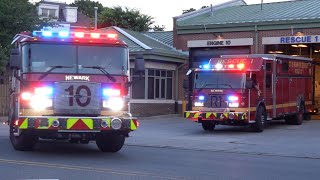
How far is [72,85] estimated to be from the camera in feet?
40.2

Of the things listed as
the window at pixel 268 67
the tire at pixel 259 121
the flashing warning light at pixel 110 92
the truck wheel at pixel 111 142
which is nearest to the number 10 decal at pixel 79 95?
the flashing warning light at pixel 110 92

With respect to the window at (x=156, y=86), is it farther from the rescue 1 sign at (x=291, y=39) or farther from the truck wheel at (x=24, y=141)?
the truck wheel at (x=24, y=141)

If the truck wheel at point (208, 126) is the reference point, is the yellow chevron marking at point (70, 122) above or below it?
above

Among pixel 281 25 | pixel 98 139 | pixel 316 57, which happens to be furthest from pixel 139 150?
pixel 316 57

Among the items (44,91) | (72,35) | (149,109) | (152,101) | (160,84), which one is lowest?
(149,109)

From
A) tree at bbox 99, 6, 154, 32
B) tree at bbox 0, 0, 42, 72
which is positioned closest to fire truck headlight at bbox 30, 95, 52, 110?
tree at bbox 0, 0, 42, 72

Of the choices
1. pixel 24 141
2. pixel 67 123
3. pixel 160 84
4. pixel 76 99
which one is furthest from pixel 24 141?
pixel 160 84

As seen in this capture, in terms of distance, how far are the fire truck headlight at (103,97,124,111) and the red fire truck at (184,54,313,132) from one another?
8.67m

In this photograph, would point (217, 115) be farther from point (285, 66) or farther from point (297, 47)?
point (297, 47)

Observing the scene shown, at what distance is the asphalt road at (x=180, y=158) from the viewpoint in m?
10.4

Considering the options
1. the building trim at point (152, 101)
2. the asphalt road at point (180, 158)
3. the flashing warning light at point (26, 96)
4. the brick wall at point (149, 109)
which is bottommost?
the asphalt road at point (180, 158)

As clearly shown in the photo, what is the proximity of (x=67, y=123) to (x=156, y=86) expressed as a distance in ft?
67.7

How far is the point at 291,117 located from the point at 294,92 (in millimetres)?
1284

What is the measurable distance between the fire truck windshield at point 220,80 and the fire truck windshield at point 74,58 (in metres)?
8.70
